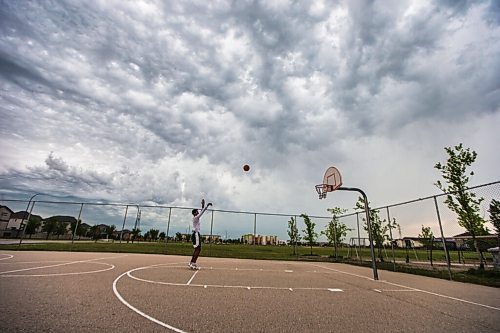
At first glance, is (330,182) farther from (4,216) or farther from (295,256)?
(4,216)

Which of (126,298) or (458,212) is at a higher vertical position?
(458,212)

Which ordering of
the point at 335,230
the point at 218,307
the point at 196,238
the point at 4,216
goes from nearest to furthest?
the point at 218,307
the point at 196,238
the point at 335,230
the point at 4,216

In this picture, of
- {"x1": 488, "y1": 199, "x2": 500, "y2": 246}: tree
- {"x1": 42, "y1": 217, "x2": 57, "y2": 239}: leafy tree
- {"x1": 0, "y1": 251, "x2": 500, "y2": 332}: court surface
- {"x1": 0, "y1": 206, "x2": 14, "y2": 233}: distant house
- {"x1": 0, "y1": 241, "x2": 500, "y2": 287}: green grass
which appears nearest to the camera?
{"x1": 0, "y1": 251, "x2": 500, "y2": 332}: court surface

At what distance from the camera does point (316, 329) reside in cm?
369

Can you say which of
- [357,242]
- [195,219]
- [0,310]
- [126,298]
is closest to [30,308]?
[0,310]

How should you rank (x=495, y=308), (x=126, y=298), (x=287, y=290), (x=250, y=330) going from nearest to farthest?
(x=250, y=330)
(x=126, y=298)
(x=495, y=308)
(x=287, y=290)

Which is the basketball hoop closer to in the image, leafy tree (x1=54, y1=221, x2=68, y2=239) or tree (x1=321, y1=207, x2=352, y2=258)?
tree (x1=321, y1=207, x2=352, y2=258)

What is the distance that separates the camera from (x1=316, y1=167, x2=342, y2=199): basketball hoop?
442 inches

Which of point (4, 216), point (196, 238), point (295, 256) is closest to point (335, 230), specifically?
point (295, 256)

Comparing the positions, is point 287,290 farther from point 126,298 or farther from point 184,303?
point 126,298

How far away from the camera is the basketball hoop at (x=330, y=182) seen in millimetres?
11231

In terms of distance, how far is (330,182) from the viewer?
11.9 m

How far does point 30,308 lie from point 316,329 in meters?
4.35

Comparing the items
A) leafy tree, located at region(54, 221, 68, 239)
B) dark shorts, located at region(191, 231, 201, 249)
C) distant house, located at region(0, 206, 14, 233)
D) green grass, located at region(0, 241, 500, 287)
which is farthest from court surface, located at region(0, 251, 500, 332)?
distant house, located at region(0, 206, 14, 233)
